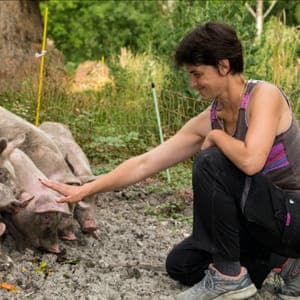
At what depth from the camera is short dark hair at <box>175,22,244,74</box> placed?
3801 mm

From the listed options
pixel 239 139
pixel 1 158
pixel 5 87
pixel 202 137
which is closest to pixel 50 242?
pixel 1 158

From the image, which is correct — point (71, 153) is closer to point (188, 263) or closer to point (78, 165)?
point (78, 165)

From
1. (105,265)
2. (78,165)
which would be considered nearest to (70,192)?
(105,265)

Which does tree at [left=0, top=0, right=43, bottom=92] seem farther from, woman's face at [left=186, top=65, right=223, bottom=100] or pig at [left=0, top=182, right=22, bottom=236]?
woman's face at [left=186, top=65, right=223, bottom=100]

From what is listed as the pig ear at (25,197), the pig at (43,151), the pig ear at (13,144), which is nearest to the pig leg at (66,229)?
the pig at (43,151)

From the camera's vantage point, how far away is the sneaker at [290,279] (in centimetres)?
416

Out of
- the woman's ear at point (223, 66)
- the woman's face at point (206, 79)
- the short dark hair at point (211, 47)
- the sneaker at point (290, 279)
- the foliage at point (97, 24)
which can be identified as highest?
the short dark hair at point (211, 47)

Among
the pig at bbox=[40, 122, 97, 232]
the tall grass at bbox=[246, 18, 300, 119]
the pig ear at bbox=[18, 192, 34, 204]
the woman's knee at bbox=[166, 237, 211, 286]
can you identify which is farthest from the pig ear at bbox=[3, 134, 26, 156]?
the tall grass at bbox=[246, 18, 300, 119]

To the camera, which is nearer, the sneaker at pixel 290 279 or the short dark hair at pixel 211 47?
the short dark hair at pixel 211 47

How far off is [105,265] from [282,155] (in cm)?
144

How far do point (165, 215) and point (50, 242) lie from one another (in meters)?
1.67

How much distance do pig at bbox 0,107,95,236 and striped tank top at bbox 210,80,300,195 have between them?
5.11 ft

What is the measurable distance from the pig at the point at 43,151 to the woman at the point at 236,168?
3.42ft

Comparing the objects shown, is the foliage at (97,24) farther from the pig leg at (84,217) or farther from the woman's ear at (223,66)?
the woman's ear at (223,66)
